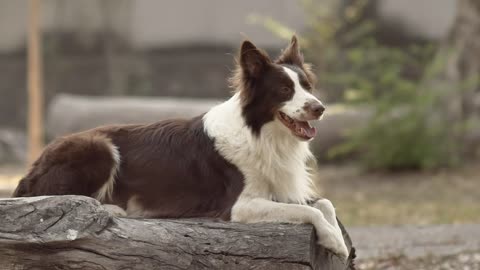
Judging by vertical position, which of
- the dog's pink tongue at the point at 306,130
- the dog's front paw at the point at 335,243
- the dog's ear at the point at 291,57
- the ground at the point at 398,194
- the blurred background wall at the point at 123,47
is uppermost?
the dog's ear at the point at 291,57

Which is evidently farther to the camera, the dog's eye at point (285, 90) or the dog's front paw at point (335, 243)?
the dog's eye at point (285, 90)

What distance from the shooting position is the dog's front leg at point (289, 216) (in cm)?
468

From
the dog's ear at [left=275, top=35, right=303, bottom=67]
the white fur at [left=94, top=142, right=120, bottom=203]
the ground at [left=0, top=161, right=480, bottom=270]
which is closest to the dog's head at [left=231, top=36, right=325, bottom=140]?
the dog's ear at [left=275, top=35, right=303, bottom=67]

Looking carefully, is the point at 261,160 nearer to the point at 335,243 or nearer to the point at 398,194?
the point at 335,243

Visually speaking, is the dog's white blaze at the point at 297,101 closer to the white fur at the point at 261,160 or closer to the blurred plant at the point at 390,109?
the white fur at the point at 261,160

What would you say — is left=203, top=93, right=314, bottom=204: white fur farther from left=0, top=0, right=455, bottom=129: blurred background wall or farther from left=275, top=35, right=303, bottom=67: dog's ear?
left=0, top=0, right=455, bottom=129: blurred background wall

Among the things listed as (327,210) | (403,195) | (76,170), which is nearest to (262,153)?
(327,210)

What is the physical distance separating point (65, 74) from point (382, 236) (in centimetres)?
880

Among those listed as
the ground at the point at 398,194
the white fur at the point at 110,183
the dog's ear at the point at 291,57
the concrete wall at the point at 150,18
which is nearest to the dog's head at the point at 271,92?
the dog's ear at the point at 291,57

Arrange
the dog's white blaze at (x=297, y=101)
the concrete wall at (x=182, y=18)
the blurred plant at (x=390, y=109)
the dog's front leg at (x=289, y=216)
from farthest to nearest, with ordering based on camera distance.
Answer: the concrete wall at (x=182, y=18) → the blurred plant at (x=390, y=109) → the dog's white blaze at (x=297, y=101) → the dog's front leg at (x=289, y=216)

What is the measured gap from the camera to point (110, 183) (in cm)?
513

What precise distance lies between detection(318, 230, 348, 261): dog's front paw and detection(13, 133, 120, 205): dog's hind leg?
1.27 m

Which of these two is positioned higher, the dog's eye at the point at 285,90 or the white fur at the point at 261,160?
the dog's eye at the point at 285,90

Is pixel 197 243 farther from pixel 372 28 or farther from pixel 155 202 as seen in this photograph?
pixel 372 28
